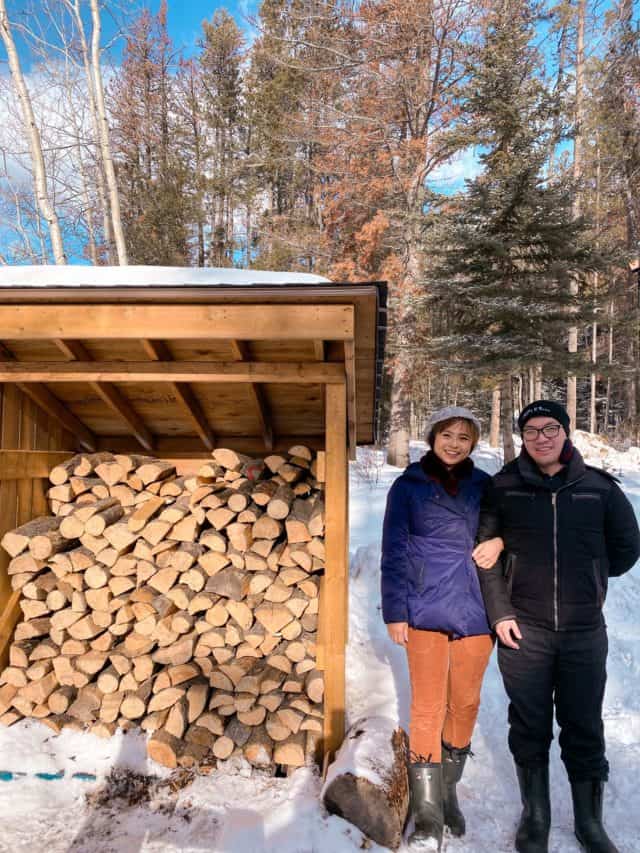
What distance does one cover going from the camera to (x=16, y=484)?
3379 millimetres

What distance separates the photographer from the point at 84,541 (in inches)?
131

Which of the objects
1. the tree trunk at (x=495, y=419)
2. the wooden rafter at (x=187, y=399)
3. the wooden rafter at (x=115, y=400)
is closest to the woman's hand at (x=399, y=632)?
the wooden rafter at (x=187, y=399)

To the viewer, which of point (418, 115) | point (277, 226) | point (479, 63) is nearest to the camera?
point (479, 63)

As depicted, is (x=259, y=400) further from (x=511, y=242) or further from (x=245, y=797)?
(x=511, y=242)

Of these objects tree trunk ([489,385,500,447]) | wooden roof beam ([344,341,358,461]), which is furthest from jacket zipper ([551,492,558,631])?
tree trunk ([489,385,500,447])

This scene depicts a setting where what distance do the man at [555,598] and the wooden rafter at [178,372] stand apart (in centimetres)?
125

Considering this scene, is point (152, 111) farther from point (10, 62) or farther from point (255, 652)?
point (255, 652)

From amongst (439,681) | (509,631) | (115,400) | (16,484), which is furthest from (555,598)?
(16,484)

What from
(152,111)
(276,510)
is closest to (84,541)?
(276,510)

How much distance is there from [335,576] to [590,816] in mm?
1619

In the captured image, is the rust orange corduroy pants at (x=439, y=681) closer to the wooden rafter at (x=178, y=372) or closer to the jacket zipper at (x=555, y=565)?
the jacket zipper at (x=555, y=565)

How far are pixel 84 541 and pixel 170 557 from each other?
621mm

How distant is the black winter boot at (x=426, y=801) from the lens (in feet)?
7.36

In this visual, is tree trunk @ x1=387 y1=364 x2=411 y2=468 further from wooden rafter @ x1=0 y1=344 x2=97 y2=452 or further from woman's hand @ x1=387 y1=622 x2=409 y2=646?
woman's hand @ x1=387 y1=622 x2=409 y2=646
